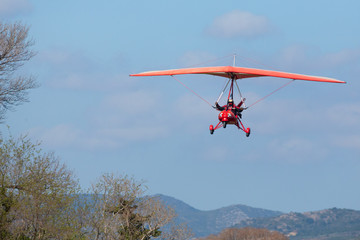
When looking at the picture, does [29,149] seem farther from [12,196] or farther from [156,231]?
[156,231]

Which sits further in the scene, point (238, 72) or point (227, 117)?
point (238, 72)

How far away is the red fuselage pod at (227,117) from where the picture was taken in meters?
35.5

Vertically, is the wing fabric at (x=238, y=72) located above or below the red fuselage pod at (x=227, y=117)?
above

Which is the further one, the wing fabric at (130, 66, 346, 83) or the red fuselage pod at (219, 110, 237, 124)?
the wing fabric at (130, 66, 346, 83)

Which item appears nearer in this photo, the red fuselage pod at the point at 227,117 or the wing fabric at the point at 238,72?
the red fuselage pod at the point at 227,117

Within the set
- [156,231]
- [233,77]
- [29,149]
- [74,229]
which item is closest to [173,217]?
[156,231]

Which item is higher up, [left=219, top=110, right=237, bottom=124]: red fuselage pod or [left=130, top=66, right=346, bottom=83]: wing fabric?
[left=130, top=66, right=346, bottom=83]: wing fabric

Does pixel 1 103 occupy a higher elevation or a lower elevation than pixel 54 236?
higher

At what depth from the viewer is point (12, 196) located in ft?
143

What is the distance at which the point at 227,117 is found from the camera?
1396 inches

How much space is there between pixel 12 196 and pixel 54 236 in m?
3.97

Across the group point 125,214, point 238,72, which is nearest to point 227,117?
point 238,72

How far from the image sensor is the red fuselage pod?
116 ft

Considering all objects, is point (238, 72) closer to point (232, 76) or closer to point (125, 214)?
point (232, 76)
